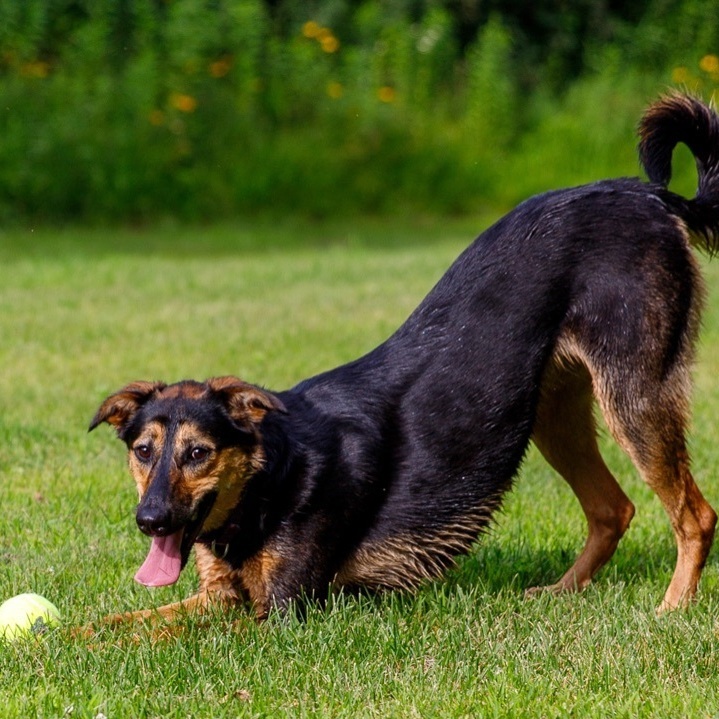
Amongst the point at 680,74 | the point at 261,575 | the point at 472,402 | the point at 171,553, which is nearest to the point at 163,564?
the point at 171,553

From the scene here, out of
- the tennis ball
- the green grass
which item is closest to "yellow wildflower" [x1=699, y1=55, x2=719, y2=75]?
the green grass

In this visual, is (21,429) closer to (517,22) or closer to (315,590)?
(315,590)

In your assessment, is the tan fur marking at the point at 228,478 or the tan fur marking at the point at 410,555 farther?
the tan fur marking at the point at 410,555

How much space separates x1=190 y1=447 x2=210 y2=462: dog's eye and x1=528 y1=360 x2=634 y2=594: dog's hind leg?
1462 millimetres

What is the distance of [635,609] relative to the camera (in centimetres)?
467

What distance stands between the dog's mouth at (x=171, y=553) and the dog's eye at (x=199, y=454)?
125mm

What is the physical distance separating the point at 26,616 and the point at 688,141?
309 centimetres

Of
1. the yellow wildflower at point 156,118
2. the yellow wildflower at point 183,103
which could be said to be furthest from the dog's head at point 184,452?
the yellow wildflower at point 183,103

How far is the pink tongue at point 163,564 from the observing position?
432 cm

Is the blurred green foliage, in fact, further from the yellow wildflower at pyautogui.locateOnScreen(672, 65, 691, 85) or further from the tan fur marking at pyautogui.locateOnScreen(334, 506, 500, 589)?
the tan fur marking at pyautogui.locateOnScreen(334, 506, 500, 589)

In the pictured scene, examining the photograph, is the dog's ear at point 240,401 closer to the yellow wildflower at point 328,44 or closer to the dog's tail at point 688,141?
the dog's tail at point 688,141

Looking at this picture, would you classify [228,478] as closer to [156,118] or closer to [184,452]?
[184,452]

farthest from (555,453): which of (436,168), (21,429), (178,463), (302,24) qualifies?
(302,24)

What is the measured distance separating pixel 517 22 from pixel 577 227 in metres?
17.1
